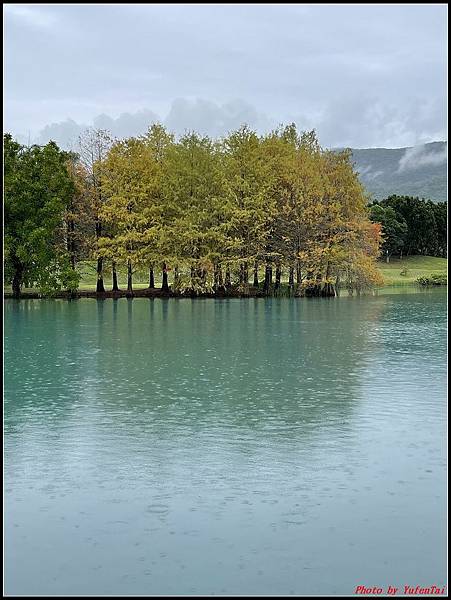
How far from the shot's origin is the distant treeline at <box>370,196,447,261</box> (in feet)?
388

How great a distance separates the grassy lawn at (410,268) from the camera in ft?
302

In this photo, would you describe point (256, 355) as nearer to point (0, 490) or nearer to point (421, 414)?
point (421, 414)

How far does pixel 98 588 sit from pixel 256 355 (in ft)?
60.7

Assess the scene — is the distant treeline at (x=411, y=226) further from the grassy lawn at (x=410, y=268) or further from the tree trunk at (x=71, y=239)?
the tree trunk at (x=71, y=239)

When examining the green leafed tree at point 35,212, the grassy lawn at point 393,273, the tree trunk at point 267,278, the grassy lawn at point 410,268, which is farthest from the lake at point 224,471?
the grassy lawn at point 410,268

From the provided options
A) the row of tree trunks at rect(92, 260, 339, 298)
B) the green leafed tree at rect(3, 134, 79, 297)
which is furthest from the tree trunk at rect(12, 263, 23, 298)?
the row of tree trunks at rect(92, 260, 339, 298)

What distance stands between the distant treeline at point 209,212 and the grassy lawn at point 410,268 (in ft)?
81.8

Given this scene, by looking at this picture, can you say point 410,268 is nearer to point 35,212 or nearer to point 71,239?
point 71,239

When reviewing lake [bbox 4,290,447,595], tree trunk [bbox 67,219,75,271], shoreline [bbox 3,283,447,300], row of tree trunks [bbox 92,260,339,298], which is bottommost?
lake [bbox 4,290,447,595]

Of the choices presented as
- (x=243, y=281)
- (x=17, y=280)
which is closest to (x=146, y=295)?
(x=243, y=281)

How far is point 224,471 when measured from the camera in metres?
12.3

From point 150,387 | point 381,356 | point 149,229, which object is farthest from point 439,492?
point 149,229

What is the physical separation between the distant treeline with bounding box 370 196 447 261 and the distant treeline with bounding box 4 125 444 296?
5353cm

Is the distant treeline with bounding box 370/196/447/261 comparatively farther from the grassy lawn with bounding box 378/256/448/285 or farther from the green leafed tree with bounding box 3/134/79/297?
the green leafed tree with bounding box 3/134/79/297
